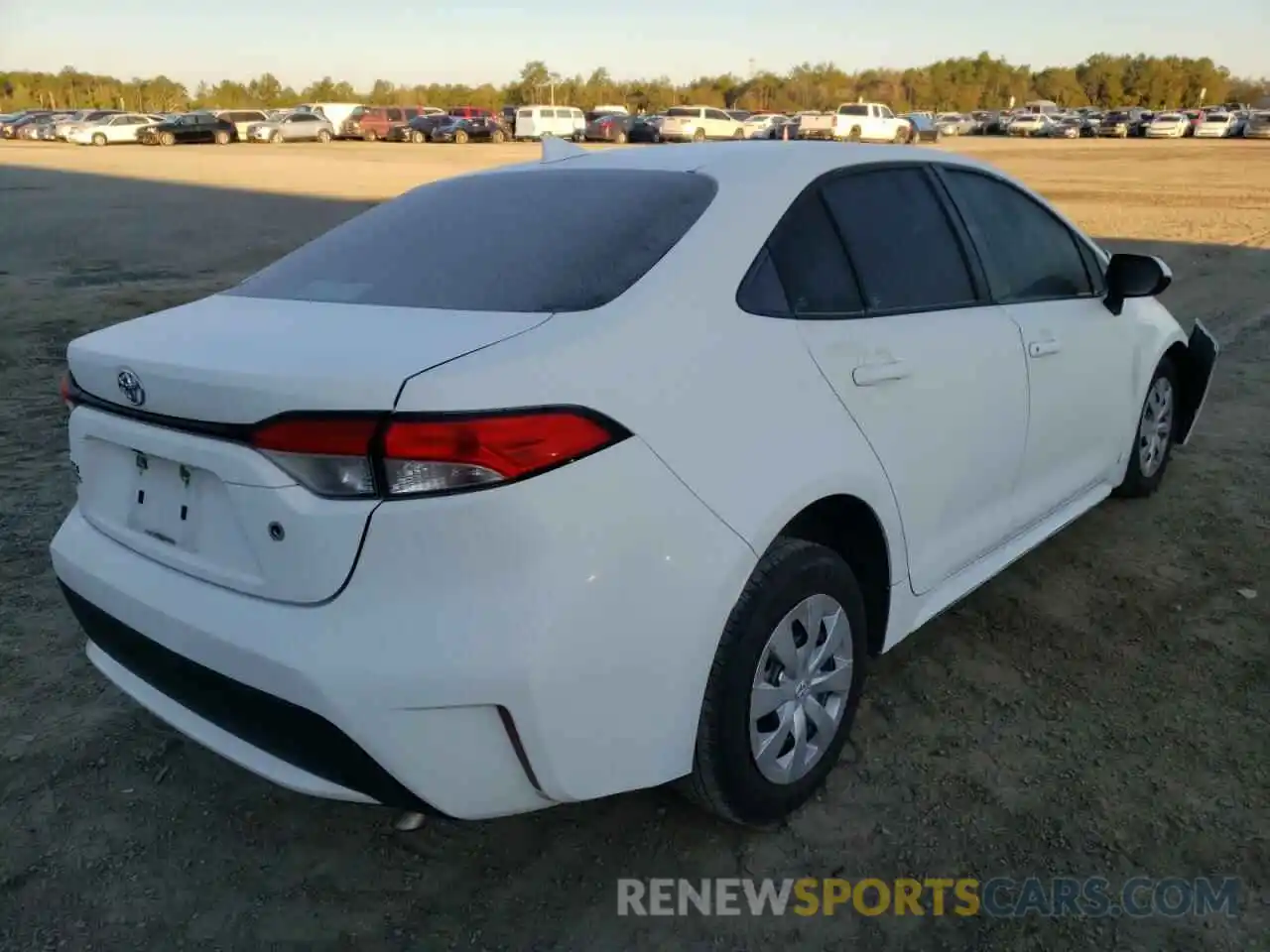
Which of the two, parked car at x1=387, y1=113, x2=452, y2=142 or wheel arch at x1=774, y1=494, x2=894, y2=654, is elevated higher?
wheel arch at x1=774, y1=494, x2=894, y2=654

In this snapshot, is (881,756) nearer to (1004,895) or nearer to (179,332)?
(1004,895)

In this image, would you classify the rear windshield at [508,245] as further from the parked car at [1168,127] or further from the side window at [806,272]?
the parked car at [1168,127]

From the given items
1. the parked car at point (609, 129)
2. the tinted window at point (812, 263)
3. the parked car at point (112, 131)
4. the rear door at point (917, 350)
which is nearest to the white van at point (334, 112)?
the parked car at point (112, 131)

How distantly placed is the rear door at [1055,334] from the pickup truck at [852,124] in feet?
128

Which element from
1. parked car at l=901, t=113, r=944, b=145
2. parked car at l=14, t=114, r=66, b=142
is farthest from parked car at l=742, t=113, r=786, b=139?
parked car at l=14, t=114, r=66, b=142

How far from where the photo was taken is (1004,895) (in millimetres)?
2369

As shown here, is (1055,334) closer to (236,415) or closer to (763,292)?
(763,292)

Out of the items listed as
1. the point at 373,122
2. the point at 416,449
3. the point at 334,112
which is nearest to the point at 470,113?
the point at 373,122

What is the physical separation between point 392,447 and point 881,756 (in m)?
1.75

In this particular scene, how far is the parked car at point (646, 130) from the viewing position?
142ft

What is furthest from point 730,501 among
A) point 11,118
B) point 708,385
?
point 11,118

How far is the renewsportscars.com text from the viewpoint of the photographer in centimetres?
233

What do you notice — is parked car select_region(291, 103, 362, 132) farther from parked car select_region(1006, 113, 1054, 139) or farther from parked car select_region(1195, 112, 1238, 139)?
parked car select_region(1195, 112, 1238, 139)

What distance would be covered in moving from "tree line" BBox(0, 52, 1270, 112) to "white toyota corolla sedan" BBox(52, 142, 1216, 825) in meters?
86.8
